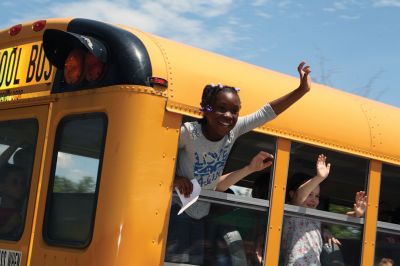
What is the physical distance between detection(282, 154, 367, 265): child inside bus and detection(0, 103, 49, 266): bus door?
1.44 m

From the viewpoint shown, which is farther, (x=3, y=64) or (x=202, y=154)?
(x=3, y=64)

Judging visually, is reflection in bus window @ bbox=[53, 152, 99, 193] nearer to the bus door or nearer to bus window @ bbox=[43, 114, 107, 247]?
bus window @ bbox=[43, 114, 107, 247]

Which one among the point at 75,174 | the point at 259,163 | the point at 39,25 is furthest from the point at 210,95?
the point at 39,25

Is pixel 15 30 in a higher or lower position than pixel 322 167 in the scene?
higher

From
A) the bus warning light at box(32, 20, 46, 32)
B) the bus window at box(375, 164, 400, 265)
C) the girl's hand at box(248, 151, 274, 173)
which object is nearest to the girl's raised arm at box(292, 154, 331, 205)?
the girl's hand at box(248, 151, 274, 173)

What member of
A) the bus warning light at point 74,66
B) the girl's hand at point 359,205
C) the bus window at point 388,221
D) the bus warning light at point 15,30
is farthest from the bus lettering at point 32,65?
the bus window at point 388,221

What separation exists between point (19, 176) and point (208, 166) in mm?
1099

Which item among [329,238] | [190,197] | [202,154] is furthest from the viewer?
[329,238]

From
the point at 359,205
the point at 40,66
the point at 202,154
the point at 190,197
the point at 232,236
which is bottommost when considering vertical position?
the point at 232,236

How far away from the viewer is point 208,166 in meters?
4.18

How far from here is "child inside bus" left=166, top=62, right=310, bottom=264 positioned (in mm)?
4078

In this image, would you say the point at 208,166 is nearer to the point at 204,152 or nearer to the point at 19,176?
the point at 204,152

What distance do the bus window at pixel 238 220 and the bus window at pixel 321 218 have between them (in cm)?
17

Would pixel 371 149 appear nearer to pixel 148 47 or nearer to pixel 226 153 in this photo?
pixel 226 153
